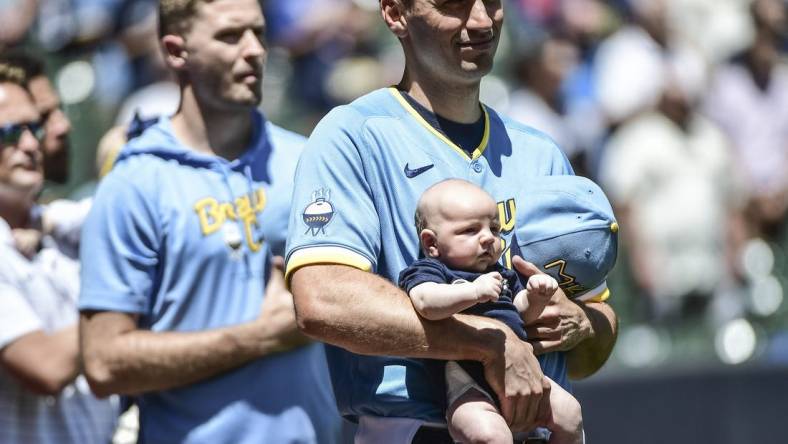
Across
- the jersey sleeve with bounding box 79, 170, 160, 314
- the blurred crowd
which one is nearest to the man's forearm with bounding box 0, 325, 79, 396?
the jersey sleeve with bounding box 79, 170, 160, 314

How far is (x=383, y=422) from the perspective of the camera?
376 cm

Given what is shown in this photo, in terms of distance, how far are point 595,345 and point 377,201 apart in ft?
2.64

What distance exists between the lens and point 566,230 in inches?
149

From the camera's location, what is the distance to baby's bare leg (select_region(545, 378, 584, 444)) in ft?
12.1

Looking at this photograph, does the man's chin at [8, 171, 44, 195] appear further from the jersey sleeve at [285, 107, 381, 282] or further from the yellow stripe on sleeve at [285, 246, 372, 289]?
the yellow stripe on sleeve at [285, 246, 372, 289]

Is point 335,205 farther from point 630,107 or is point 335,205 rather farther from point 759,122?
point 759,122

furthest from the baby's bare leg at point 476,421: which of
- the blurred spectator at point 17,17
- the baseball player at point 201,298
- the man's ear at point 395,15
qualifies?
the blurred spectator at point 17,17

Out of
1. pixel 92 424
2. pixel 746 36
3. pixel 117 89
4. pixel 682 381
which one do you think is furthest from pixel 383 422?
pixel 746 36

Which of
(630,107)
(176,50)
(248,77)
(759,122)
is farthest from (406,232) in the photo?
(759,122)

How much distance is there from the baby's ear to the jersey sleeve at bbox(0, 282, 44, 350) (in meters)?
2.29

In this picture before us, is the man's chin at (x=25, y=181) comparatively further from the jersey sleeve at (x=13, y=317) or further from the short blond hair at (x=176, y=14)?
the short blond hair at (x=176, y=14)

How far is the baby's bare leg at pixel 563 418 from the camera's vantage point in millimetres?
3703

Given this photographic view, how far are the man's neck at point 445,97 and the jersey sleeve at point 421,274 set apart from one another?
541mm

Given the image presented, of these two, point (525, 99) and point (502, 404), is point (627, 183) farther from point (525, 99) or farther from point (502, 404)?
point (502, 404)
